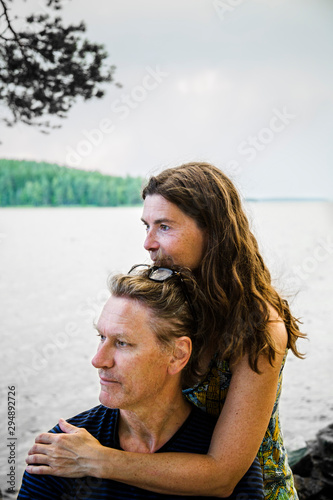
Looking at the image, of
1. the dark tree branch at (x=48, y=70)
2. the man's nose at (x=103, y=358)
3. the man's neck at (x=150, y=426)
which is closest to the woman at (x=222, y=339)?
the man's neck at (x=150, y=426)

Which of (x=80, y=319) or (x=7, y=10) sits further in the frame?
(x=80, y=319)

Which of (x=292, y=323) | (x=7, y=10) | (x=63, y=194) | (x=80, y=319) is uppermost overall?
(x=7, y=10)

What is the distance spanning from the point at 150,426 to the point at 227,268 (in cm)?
59

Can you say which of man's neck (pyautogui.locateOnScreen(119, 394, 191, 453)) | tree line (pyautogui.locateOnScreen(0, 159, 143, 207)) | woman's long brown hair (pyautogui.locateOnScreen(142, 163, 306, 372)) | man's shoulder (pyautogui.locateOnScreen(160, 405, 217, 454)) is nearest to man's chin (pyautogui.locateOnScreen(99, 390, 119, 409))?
man's neck (pyautogui.locateOnScreen(119, 394, 191, 453))

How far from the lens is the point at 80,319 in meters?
14.0

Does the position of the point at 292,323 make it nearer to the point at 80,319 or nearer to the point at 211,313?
the point at 211,313

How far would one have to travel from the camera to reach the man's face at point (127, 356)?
1492mm

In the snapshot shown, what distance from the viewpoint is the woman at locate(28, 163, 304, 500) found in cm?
149

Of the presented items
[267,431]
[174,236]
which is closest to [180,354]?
[174,236]

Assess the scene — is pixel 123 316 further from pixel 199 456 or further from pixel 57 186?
pixel 57 186

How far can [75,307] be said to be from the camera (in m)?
14.7

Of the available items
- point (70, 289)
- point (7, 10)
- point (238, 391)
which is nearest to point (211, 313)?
point (238, 391)

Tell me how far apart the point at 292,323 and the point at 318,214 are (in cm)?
3944

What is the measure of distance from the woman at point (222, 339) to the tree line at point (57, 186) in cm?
882
